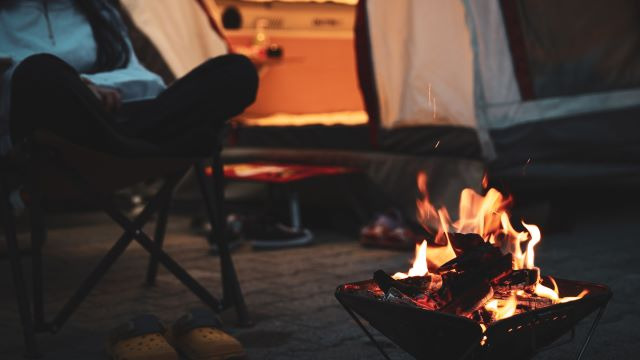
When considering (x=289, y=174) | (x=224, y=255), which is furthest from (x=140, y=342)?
(x=289, y=174)

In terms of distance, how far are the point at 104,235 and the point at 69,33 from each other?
1.71 meters

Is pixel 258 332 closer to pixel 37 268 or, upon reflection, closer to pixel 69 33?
pixel 37 268

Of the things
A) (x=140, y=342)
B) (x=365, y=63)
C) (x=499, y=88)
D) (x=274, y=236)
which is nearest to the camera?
(x=140, y=342)

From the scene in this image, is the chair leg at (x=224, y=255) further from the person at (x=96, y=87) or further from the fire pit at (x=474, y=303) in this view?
the fire pit at (x=474, y=303)

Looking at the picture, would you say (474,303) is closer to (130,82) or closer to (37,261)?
(37,261)

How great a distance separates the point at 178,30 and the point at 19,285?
2912mm

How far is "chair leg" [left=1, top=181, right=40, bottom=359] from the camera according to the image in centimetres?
248

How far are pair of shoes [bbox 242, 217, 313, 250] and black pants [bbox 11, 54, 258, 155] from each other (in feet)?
5.18

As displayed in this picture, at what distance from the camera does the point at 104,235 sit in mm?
4820

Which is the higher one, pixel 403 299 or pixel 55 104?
pixel 55 104

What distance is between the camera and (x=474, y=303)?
1.82m

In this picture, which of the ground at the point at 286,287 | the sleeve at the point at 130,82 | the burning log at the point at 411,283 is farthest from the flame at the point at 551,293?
the sleeve at the point at 130,82

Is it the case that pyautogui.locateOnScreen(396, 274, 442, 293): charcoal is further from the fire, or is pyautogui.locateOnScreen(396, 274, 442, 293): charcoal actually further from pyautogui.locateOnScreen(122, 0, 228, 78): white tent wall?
pyautogui.locateOnScreen(122, 0, 228, 78): white tent wall

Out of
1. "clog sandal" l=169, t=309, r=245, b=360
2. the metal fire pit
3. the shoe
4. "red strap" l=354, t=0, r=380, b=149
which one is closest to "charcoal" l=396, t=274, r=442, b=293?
the metal fire pit
